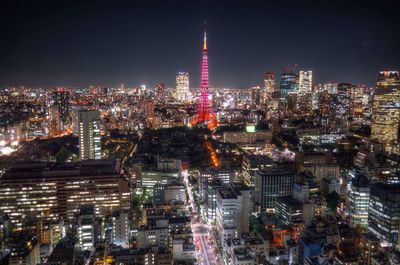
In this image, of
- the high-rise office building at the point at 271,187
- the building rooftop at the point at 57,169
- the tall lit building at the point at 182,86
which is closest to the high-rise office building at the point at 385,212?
the high-rise office building at the point at 271,187

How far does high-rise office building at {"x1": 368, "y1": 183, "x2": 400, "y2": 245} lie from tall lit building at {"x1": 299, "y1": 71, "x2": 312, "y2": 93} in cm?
2583

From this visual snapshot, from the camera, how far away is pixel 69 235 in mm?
7172

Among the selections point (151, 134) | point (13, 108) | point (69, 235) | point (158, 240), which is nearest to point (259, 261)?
point (158, 240)

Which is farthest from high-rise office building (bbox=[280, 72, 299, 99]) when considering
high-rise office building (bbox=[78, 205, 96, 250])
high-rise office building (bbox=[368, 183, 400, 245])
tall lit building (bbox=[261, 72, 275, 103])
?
high-rise office building (bbox=[78, 205, 96, 250])

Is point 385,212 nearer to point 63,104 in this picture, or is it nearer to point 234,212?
point 234,212

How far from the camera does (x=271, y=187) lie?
9.98m

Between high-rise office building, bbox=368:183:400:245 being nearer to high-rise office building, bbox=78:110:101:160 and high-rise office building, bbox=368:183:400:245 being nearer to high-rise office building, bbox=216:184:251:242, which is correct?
high-rise office building, bbox=216:184:251:242

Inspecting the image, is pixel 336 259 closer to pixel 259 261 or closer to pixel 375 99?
pixel 259 261

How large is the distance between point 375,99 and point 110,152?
41.0ft

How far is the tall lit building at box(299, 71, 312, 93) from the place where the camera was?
3294 cm

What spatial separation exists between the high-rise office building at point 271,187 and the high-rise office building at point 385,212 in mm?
2371

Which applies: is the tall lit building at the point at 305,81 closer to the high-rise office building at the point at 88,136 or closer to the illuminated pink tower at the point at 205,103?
the illuminated pink tower at the point at 205,103

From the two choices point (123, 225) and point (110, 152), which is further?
point (110, 152)

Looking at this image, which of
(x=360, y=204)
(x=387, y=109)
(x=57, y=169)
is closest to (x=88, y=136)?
(x=57, y=169)
